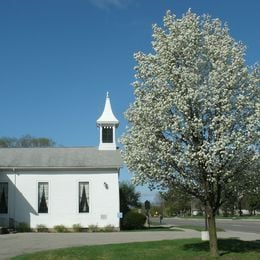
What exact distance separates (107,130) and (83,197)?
763 cm

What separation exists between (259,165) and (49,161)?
77.6 feet

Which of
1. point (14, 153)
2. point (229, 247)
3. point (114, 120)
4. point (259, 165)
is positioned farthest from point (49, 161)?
point (259, 165)

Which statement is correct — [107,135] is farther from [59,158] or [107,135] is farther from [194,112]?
[194,112]

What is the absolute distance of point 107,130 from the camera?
1695 inches

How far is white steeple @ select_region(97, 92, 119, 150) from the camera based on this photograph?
42016mm

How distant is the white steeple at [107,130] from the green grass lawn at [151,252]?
20.8 meters

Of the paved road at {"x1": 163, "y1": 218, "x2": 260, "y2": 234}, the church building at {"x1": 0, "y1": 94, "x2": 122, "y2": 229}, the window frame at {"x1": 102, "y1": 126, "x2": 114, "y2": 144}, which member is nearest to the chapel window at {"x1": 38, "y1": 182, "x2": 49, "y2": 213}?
the church building at {"x1": 0, "y1": 94, "x2": 122, "y2": 229}

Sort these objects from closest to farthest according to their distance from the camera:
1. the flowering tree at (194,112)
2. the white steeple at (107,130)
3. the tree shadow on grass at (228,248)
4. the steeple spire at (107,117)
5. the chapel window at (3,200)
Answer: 1. the flowering tree at (194,112)
2. the tree shadow on grass at (228,248)
3. the chapel window at (3,200)
4. the white steeple at (107,130)
5. the steeple spire at (107,117)

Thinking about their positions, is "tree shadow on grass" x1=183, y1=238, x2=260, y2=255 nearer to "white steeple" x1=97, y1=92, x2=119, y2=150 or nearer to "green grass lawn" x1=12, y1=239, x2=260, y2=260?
"green grass lawn" x1=12, y1=239, x2=260, y2=260

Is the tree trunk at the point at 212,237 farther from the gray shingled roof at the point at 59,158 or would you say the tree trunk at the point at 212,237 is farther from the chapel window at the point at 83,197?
the chapel window at the point at 83,197

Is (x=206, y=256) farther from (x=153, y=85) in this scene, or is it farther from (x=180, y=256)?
(x=153, y=85)

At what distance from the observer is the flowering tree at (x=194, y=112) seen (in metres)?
16.5

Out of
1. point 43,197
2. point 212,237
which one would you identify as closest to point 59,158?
point 43,197

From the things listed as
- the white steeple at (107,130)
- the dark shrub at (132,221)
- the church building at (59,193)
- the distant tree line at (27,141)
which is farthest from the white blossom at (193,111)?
the distant tree line at (27,141)
